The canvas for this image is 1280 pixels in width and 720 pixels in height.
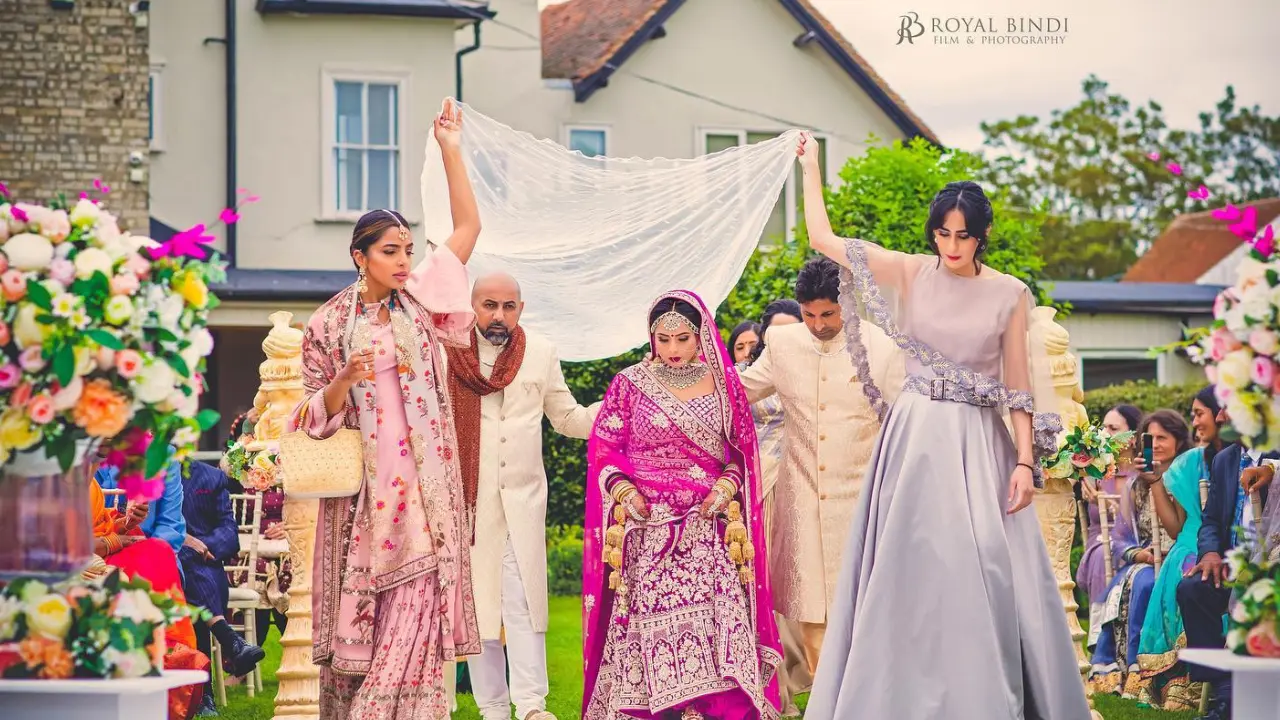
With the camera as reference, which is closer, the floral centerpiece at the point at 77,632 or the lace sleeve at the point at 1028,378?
the floral centerpiece at the point at 77,632

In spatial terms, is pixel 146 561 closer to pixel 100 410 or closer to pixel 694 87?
pixel 100 410

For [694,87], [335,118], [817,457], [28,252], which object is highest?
[694,87]

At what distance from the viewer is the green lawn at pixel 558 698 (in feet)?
28.8

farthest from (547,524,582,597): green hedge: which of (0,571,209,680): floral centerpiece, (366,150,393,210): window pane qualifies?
(0,571,209,680): floral centerpiece

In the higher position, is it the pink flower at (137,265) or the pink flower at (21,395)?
→ the pink flower at (137,265)

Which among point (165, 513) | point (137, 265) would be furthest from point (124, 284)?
point (165, 513)

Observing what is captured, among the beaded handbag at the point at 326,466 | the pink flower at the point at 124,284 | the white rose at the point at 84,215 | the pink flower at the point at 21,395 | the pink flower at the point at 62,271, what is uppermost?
the white rose at the point at 84,215

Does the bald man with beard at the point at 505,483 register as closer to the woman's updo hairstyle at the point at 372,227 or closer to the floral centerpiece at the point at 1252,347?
the woman's updo hairstyle at the point at 372,227

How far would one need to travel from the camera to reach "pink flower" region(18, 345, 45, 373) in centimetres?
467

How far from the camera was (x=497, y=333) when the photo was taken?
8141 mm

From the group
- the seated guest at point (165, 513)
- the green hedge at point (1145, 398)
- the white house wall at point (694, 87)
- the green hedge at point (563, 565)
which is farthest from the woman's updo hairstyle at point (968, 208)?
the white house wall at point (694, 87)

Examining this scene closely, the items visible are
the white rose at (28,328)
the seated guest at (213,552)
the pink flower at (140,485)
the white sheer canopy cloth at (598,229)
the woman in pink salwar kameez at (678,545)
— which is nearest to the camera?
the white rose at (28,328)

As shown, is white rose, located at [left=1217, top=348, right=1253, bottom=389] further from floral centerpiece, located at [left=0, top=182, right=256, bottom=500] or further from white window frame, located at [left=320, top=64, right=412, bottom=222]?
white window frame, located at [left=320, top=64, right=412, bottom=222]

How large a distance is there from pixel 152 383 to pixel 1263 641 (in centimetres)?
332
